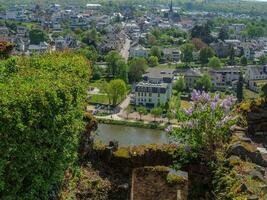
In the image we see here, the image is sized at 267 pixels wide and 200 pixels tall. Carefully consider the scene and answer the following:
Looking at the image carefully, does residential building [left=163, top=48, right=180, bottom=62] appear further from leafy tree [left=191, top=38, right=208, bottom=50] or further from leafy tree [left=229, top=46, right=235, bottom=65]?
leafy tree [left=229, top=46, right=235, bottom=65]

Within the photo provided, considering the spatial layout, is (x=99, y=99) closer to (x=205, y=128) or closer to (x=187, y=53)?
(x=187, y=53)

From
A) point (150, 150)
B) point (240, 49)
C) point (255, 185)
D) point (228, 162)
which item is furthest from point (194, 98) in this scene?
point (240, 49)

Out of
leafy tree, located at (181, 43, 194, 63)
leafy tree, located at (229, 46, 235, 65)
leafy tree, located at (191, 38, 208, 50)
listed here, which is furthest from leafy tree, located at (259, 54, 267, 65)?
leafy tree, located at (181, 43, 194, 63)

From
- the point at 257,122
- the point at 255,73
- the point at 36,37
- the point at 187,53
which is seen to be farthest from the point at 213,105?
the point at 36,37

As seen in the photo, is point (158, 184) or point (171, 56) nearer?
point (158, 184)

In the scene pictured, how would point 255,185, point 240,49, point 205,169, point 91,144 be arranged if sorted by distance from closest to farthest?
point 255,185
point 205,169
point 91,144
point 240,49

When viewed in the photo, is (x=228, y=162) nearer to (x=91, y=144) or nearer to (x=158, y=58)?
(x=91, y=144)

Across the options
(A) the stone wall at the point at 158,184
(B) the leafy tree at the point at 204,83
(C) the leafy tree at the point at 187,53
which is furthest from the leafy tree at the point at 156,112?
(A) the stone wall at the point at 158,184
